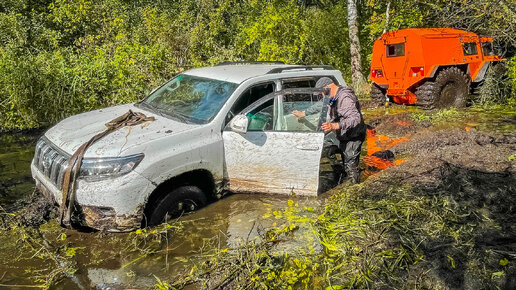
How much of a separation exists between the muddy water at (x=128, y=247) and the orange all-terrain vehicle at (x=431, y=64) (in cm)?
755

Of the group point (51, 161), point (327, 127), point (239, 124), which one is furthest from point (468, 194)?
point (51, 161)

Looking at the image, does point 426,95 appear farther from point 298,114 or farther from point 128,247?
point 128,247

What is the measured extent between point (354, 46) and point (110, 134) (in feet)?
41.6

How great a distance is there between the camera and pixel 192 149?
4.15m

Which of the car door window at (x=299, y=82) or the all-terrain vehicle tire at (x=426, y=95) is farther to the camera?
the all-terrain vehicle tire at (x=426, y=95)

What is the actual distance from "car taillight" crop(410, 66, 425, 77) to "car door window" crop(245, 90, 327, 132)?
715cm

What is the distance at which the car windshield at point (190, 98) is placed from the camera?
179 inches

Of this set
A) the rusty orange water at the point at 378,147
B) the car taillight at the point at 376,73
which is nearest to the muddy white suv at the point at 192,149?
the rusty orange water at the point at 378,147

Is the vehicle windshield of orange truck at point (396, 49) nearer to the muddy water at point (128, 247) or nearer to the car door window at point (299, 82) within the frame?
the car door window at point (299, 82)

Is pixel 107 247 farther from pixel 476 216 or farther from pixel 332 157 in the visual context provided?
pixel 476 216

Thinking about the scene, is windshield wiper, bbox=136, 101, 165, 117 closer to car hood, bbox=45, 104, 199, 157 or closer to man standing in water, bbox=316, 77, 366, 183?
car hood, bbox=45, 104, 199, 157

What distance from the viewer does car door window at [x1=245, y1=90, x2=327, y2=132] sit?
15.3 feet

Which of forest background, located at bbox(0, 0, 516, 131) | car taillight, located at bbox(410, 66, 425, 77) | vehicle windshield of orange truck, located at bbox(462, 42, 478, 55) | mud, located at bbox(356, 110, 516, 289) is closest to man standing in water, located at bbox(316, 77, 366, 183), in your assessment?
mud, located at bbox(356, 110, 516, 289)

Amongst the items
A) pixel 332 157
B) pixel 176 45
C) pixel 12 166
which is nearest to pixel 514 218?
pixel 332 157
